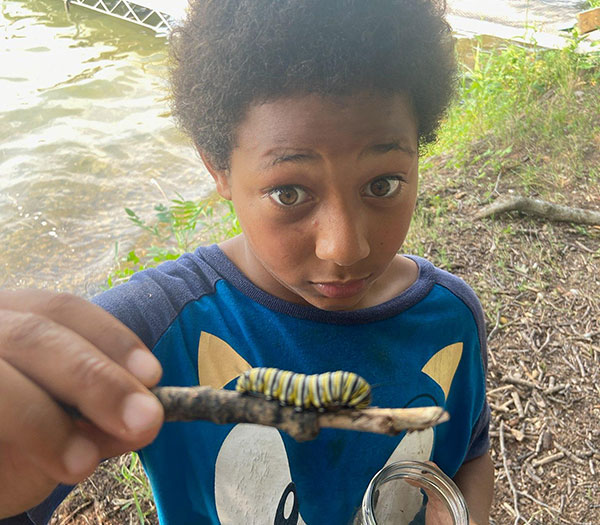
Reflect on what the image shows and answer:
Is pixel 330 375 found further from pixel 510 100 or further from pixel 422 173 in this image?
pixel 510 100

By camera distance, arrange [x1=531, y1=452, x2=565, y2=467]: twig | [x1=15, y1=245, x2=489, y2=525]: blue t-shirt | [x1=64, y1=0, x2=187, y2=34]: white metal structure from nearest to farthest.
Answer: [x1=15, y1=245, x2=489, y2=525]: blue t-shirt, [x1=531, y1=452, x2=565, y2=467]: twig, [x1=64, y1=0, x2=187, y2=34]: white metal structure

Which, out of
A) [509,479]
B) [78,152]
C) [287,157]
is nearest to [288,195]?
[287,157]

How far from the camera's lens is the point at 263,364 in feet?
5.44

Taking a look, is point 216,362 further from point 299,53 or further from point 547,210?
point 547,210

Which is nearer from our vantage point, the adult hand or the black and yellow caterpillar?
the adult hand

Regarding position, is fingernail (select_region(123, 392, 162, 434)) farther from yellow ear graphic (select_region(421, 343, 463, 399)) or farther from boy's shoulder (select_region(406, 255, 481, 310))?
boy's shoulder (select_region(406, 255, 481, 310))

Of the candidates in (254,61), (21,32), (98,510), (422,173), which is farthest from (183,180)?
(21,32)

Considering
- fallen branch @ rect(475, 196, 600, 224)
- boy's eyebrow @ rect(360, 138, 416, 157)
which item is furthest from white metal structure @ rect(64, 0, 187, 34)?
boy's eyebrow @ rect(360, 138, 416, 157)

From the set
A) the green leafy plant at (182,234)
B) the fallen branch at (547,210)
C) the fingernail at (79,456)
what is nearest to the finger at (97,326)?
the fingernail at (79,456)

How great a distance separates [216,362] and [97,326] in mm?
887

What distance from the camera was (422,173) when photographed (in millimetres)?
5293

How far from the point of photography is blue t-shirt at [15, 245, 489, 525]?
1595 mm

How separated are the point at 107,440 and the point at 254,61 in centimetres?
100

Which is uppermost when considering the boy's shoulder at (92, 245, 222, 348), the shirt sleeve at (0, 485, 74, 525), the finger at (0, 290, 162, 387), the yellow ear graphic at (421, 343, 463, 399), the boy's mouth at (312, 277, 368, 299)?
the finger at (0, 290, 162, 387)
